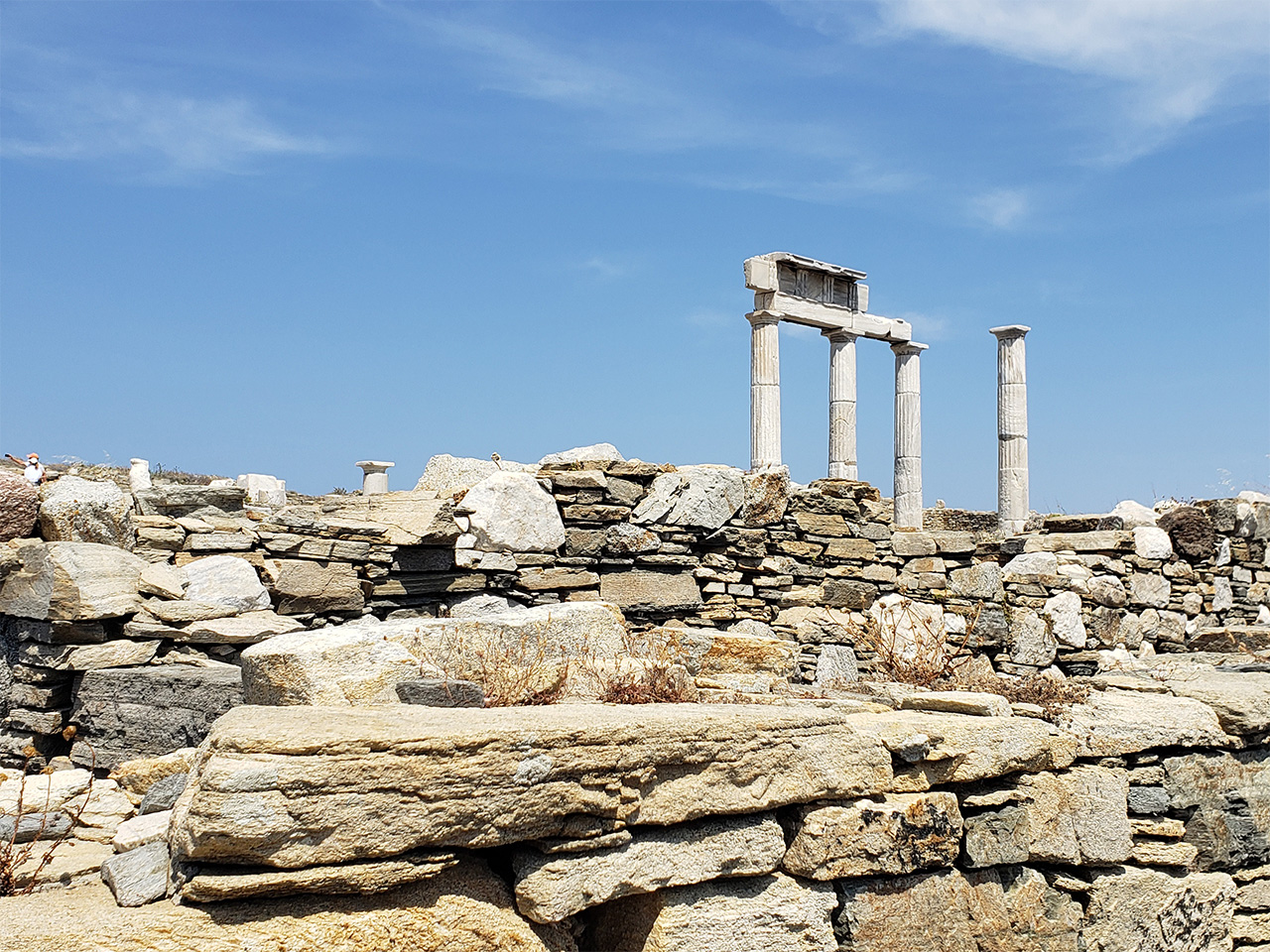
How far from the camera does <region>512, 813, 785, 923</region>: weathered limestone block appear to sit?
10.7ft

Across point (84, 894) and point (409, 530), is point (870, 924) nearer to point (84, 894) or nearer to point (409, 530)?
point (84, 894)

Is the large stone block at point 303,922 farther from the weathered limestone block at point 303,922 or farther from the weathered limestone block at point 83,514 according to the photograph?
the weathered limestone block at point 83,514

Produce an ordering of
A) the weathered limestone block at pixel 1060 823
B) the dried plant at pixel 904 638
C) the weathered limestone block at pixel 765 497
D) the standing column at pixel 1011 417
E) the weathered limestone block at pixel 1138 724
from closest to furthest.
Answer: the weathered limestone block at pixel 1060 823 < the weathered limestone block at pixel 1138 724 < the dried plant at pixel 904 638 < the weathered limestone block at pixel 765 497 < the standing column at pixel 1011 417

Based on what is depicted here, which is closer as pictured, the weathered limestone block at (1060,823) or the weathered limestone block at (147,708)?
the weathered limestone block at (1060,823)

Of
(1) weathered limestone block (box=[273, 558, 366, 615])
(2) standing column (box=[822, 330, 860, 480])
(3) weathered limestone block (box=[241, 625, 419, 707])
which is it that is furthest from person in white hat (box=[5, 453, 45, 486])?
(2) standing column (box=[822, 330, 860, 480])

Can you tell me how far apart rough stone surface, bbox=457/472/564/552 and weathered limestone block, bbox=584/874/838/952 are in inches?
168

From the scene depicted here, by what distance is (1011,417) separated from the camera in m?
17.7

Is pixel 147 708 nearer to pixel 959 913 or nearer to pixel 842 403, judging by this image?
pixel 959 913

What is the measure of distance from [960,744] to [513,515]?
4214 millimetres

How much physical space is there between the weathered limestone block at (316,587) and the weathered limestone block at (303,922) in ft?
12.1

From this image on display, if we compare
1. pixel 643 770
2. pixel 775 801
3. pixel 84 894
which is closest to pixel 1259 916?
pixel 775 801

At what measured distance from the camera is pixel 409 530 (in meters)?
7.40

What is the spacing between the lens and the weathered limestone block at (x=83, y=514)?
6.32 m

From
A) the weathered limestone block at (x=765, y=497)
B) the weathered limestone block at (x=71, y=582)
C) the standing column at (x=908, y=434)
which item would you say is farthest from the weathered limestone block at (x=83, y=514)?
the standing column at (x=908, y=434)
